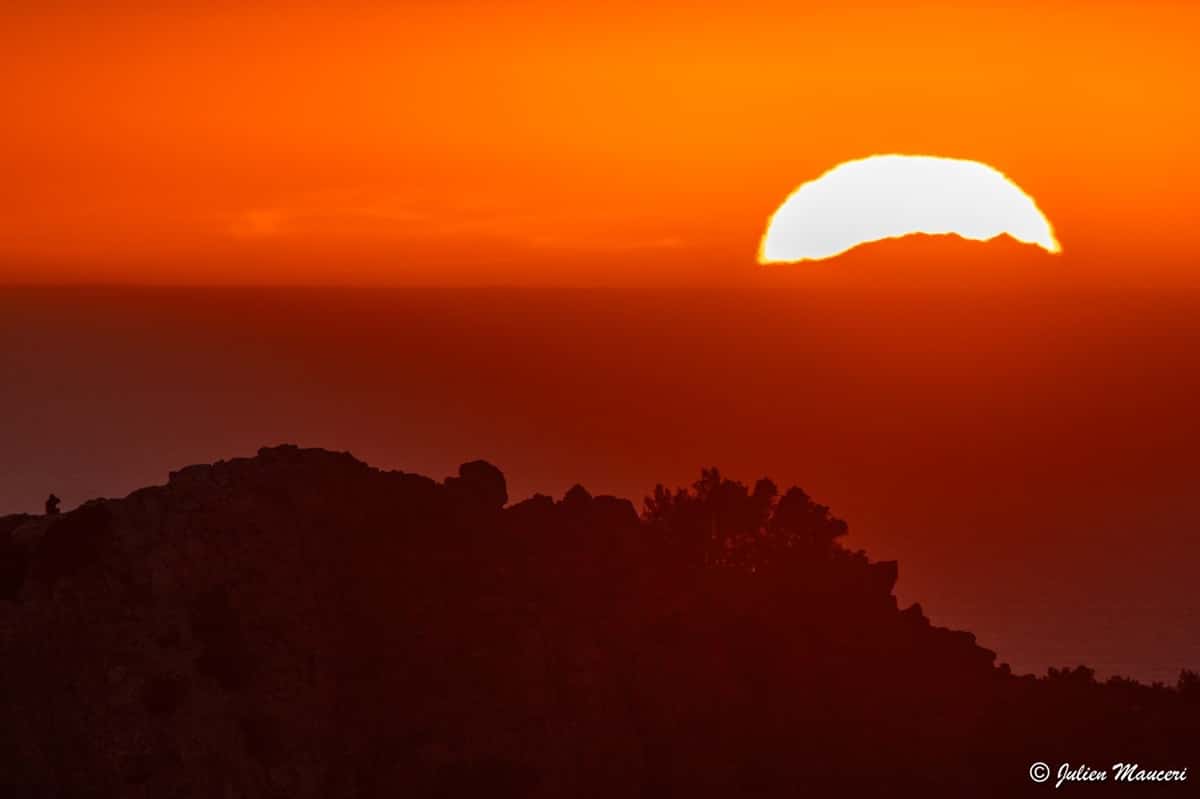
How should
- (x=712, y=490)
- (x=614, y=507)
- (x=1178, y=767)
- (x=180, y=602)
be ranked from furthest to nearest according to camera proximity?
(x=712, y=490) → (x=614, y=507) → (x=1178, y=767) → (x=180, y=602)

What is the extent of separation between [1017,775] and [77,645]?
32.8 metres

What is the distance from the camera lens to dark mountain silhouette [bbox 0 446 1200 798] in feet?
238

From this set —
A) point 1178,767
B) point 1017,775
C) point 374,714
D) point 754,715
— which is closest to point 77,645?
point 374,714

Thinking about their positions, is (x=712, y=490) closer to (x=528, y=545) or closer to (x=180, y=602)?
(x=528, y=545)

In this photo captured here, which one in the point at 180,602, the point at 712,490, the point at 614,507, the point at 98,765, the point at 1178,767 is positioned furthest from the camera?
the point at 712,490

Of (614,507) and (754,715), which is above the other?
(614,507)

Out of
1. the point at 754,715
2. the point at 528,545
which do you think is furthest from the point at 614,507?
the point at 754,715

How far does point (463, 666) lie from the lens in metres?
78.6

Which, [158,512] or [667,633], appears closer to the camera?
[158,512]

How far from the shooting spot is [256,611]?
7694cm

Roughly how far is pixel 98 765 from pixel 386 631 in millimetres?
12695

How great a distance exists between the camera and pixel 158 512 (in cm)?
7781

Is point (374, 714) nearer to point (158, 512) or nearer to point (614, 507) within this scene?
point (158, 512)

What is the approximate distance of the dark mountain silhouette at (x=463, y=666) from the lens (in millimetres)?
72625
